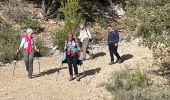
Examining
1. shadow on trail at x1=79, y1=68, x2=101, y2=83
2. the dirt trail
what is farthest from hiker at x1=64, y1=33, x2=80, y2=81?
shadow on trail at x1=79, y1=68, x2=101, y2=83

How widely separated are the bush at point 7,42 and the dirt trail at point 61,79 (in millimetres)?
890

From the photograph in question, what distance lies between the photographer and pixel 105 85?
16.7 metres

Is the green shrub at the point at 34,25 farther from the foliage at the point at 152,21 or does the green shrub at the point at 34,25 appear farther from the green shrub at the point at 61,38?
the foliage at the point at 152,21

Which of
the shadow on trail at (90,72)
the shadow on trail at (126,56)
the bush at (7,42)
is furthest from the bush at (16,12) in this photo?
the shadow on trail at (90,72)

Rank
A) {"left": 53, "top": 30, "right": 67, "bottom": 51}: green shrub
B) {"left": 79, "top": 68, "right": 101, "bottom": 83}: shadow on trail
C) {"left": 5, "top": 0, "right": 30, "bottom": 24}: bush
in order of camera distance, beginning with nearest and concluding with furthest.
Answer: {"left": 79, "top": 68, "right": 101, "bottom": 83}: shadow on trail, {"left": 53, "top": 30, "right": 67, "bottom": 51}: green shrub, {"left": 5, "top": 0, "right": 30, "bottom": 24}: bush

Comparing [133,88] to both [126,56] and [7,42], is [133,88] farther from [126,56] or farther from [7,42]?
[7,42]

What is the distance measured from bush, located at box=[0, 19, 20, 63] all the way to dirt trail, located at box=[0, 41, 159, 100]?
89 cm

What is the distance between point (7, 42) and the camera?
24672mm

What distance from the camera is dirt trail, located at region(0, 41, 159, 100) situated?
1567 cm

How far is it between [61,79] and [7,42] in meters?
7.78

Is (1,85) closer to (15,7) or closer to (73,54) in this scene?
(73,54)

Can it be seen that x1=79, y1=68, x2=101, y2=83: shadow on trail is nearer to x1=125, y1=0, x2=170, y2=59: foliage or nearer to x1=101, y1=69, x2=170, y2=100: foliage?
x1=101, y1=69, x2=170, y2=100: foliage

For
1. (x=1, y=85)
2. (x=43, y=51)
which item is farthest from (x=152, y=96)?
(x=43, y=51)

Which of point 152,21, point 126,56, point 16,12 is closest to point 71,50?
point 152,21
